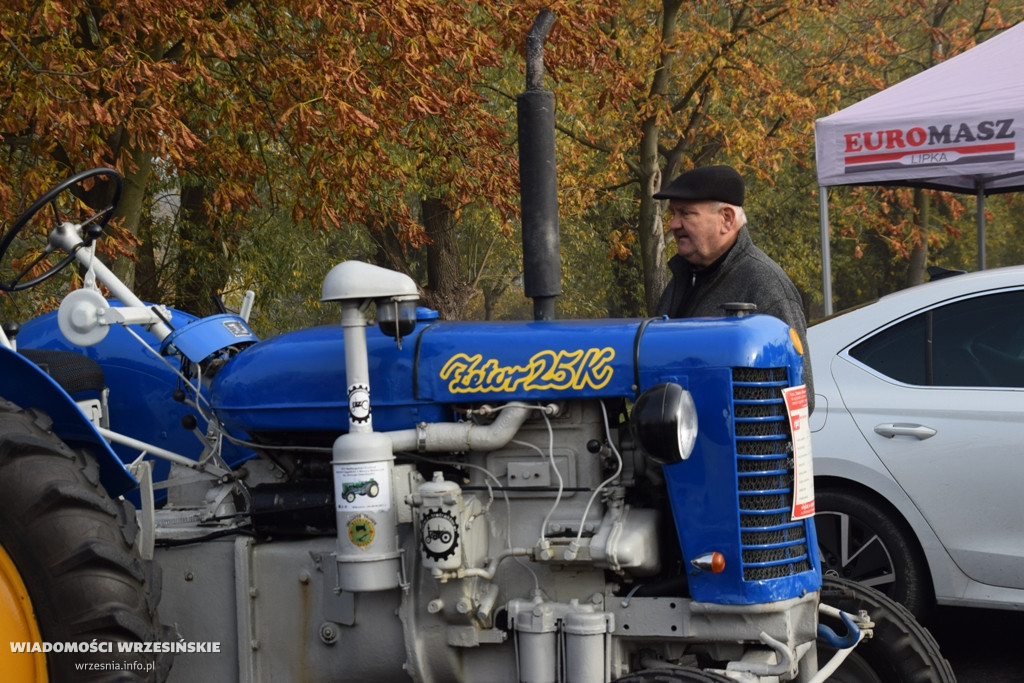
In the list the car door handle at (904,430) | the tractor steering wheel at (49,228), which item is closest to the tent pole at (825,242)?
the car door handle at (904,430)

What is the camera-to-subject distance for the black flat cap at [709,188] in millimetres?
4004

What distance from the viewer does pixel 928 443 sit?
5.15m

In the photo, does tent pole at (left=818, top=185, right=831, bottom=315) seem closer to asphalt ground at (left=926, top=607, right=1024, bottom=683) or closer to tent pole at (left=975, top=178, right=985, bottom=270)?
tent pole at (left=975, top=178, right=985, bottom=270)

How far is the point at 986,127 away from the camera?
8.19 meters

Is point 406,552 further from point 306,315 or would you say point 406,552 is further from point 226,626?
point 306,315

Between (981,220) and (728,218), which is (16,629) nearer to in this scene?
(728,218)

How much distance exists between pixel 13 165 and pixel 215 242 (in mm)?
3825

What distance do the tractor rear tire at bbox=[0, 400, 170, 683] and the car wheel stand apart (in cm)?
320

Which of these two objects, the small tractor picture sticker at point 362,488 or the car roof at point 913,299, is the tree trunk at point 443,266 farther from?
the small tractor picture sticker at point 362,488

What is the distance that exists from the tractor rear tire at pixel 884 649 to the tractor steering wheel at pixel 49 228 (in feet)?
8.34

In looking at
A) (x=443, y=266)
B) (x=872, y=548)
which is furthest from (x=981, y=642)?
(x=443, y=266)

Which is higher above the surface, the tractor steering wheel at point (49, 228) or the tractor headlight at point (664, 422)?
the tractor steering wheel at point (49, 228)

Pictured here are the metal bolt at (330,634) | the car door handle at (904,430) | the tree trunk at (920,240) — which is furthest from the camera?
the tree trunk at (920,240)

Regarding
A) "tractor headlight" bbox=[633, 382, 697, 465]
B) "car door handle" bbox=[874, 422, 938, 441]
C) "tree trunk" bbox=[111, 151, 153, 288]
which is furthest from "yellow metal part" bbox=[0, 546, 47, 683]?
"tree trunk" bbox=[111, 151, 153, 288]
